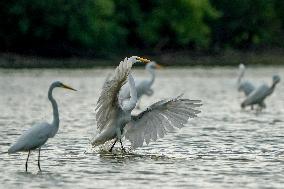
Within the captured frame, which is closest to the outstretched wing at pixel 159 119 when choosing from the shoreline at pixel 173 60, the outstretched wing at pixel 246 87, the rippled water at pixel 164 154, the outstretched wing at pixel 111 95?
the rippled water at pixel 164 154

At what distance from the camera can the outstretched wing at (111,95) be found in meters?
16.1

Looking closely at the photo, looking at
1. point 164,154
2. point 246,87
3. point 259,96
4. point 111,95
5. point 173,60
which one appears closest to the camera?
point 111,95

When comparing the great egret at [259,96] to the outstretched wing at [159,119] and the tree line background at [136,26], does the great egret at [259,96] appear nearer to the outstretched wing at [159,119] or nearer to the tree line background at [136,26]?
the outstretched wing at [159,119]

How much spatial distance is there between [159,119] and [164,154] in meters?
0.66

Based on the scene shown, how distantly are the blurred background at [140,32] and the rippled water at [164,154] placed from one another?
110 feet

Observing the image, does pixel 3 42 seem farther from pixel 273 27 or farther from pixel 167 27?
pixel 273 27

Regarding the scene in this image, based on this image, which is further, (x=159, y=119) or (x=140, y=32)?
(x=140, y=32)

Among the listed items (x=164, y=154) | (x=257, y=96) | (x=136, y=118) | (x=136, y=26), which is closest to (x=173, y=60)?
(x=136, y=26)

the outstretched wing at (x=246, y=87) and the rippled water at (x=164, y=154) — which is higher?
the outstretched wing at (x=246, y=87)

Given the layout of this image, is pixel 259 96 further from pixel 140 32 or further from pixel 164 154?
pixel 140 32

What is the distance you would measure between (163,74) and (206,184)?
4237cm

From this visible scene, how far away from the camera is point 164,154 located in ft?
56.0

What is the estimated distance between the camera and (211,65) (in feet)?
223

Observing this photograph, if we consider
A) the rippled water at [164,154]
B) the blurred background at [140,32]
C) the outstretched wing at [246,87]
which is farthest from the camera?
the blurred background at [140,32]
